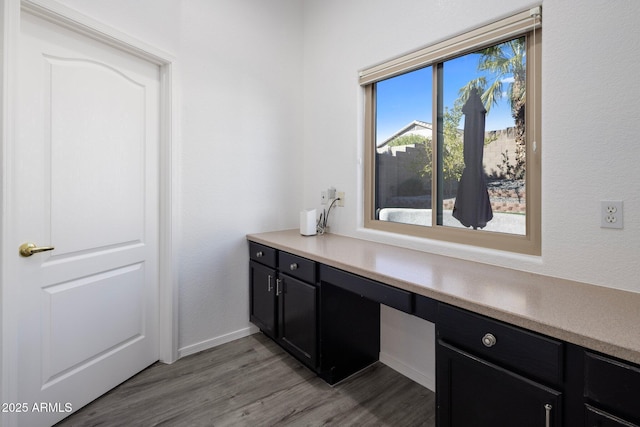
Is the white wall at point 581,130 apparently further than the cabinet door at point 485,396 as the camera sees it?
Yes

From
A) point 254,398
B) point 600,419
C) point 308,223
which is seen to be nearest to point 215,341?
point 254,398

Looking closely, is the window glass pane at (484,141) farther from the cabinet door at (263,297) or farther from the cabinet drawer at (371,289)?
the cabinet door at (263,297)

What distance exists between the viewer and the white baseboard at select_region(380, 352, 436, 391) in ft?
6.34

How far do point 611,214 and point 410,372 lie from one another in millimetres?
1433

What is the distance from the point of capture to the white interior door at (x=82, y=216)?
152cm

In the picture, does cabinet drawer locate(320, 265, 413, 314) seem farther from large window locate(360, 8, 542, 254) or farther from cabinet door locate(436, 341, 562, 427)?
large window locate(360, 8, 542, 254)

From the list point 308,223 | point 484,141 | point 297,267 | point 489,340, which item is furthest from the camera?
point 308,223

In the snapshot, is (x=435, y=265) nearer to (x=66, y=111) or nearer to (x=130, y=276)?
(x=130, y=276)

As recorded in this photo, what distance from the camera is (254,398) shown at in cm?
184

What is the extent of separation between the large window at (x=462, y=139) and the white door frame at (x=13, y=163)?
1.43m

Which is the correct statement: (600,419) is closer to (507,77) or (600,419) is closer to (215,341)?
(507,77)

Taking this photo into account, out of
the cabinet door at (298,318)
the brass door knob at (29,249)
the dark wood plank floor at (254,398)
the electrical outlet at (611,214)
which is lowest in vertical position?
the dark wood plank floor at (254,398)

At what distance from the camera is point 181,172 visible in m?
2.22

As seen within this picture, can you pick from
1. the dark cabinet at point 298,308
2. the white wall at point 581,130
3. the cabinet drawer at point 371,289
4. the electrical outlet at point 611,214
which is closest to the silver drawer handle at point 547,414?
the cabinet drawer at point 371,289
